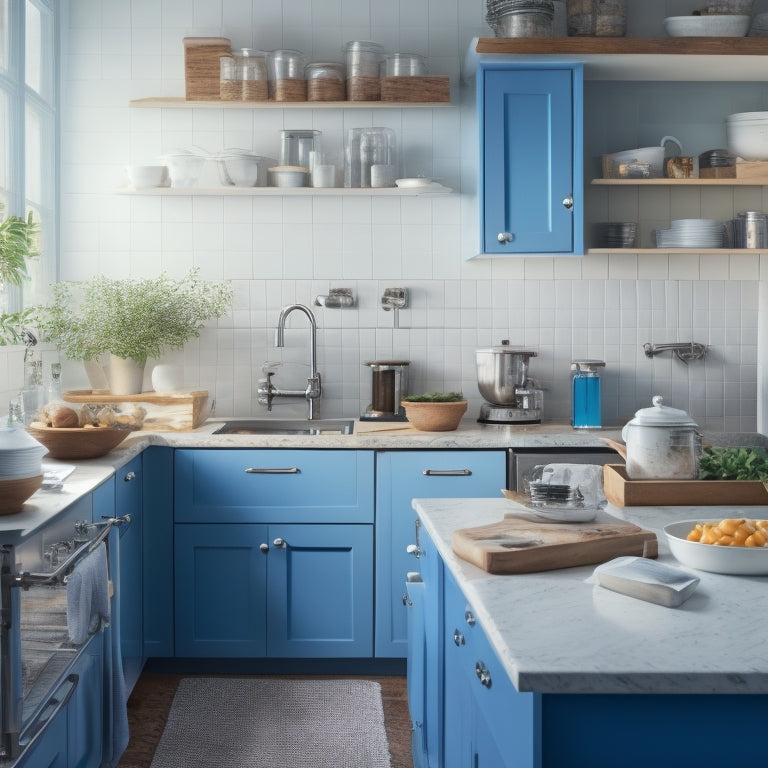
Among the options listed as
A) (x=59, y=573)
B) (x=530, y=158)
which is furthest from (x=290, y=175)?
(x=59, y=573)

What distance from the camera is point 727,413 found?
436cm

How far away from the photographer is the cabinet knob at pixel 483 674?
159 centimetres

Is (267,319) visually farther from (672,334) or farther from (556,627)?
(556,627)

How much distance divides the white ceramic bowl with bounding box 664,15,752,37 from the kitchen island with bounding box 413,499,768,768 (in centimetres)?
301

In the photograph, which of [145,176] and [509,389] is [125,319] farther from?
A: [509,389]

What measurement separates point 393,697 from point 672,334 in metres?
1.99

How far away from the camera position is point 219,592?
3711 millimetres

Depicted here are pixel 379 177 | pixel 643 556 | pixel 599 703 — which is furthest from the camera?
pixel 379 177

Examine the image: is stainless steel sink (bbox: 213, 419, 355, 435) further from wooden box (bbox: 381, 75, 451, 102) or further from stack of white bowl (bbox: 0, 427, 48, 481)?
stack of white bowl (bbox: 0, 427, 48, 481)

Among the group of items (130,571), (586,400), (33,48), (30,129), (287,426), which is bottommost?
(130,571)

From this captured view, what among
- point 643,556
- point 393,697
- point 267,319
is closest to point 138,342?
point 267,319

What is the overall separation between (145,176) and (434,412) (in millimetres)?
1530

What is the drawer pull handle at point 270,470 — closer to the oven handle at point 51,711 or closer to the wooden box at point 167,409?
the wooden box at point 167,409

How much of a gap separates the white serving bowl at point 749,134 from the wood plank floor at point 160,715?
2562mm
